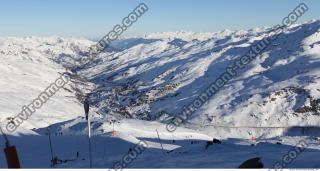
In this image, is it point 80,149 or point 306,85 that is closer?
point 80,149

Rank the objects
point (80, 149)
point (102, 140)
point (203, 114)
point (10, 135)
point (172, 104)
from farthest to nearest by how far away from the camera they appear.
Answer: point (172, 104) → point (203, 114) → point (10, 135) → point (102, 140) → point (80, 149)

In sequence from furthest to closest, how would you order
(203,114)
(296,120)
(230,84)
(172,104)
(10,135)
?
(230,84), (172,104), (203,114), (296,120), (10,135)

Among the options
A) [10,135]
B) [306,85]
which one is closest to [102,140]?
[10,135]

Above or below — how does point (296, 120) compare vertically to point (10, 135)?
below

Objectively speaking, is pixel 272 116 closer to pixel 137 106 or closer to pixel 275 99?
pixel 275 99

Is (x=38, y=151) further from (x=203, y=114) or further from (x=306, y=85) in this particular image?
(x=306, y=85)

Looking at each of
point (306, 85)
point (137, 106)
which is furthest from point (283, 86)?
point (137, 106)

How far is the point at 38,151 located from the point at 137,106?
15410cm

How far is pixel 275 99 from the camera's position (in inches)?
5881

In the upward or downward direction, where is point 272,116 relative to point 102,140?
downward

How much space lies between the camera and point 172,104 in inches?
6939

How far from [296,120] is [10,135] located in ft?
312

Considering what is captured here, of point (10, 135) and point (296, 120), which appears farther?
point (296, 120)

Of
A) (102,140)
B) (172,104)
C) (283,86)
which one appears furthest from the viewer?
(172,104)
